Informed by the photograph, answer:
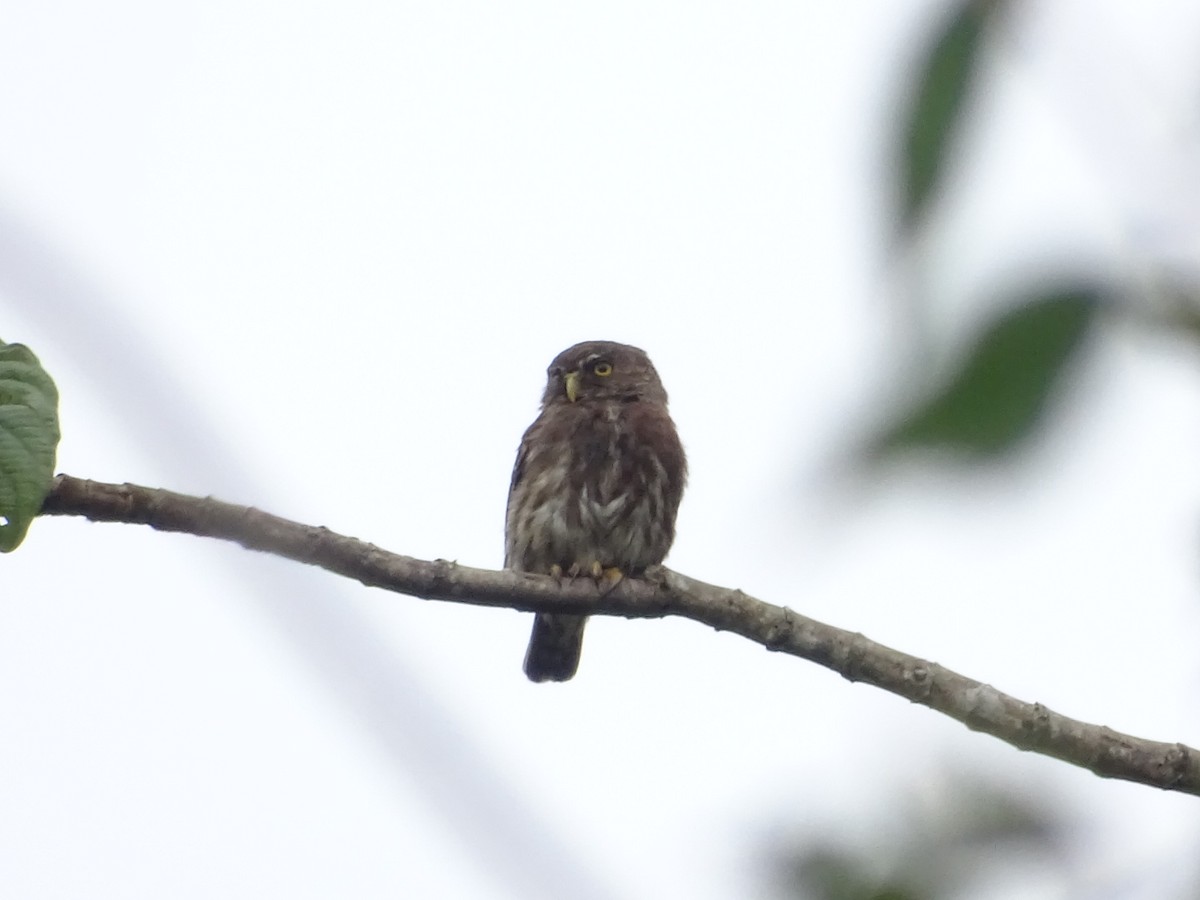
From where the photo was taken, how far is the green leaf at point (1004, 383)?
28.5 inches

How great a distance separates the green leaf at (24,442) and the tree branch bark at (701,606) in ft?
2.07

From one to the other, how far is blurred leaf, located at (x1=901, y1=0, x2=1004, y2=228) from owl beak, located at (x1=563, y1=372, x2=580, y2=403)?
7.98 m

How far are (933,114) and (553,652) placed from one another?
28.7 feet

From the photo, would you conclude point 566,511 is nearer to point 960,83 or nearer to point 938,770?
point 938,770

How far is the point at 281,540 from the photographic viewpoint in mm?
4504

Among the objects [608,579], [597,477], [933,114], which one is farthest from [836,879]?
[597,477]

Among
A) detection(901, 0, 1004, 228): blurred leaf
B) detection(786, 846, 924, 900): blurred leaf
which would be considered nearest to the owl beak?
detection(786, 846, 924, 900): blurred leaf

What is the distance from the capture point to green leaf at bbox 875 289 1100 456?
72cm

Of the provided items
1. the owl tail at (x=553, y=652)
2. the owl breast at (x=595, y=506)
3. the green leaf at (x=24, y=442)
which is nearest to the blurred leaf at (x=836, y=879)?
the green leaf at (x=24, y=442)

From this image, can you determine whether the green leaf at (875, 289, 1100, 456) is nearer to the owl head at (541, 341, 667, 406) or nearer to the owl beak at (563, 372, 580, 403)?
the owl head at (541, 341, 667, 406)

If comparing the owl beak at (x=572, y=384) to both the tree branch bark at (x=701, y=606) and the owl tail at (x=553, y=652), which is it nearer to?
the owl tail at (x=553, y=652)

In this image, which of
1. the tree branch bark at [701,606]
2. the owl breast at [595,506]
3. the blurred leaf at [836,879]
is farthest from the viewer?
the owl breast at [595,506]

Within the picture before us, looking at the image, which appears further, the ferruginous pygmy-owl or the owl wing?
the owl wing

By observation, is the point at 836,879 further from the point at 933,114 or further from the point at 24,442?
the point at 24,442
